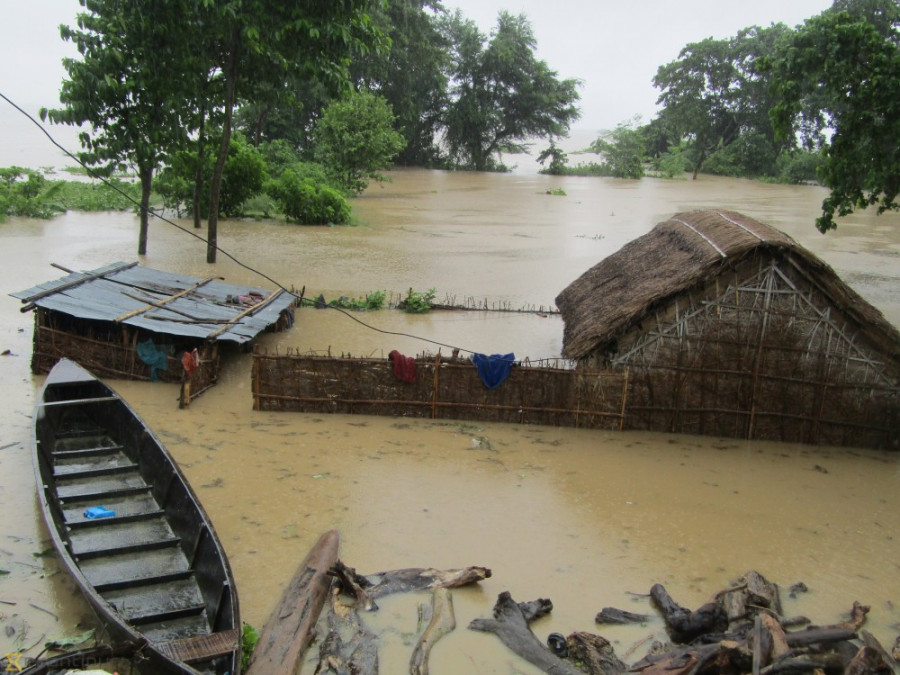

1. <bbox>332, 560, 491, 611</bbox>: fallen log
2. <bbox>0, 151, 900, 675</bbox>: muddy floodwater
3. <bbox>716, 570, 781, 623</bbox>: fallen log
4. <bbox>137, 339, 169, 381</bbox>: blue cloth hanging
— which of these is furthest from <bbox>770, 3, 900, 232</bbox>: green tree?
<bbox>137, 339, 169, 381</bbox>: blue cloth hanging

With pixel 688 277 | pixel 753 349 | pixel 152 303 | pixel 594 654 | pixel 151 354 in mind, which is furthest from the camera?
pixel 152 303

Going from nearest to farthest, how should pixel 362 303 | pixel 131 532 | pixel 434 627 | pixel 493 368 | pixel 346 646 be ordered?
1. pixel 346 646
2. pixel 434 627
3. pixel 131 532
4. pixel 493 368
5. pixel 362 303

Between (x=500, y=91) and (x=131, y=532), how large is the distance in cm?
4107

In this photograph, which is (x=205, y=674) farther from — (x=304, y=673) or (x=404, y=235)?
(x=404, y=235)

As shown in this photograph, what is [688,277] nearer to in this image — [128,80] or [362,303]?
[362,303]

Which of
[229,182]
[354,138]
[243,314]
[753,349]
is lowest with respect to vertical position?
[243,314]

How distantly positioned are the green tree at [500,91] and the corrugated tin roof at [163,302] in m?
33.2

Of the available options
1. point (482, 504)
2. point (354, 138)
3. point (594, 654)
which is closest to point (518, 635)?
point (594, 654)

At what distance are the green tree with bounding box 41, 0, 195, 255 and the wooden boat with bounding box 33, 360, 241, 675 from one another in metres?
8.06

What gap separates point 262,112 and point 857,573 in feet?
96.5

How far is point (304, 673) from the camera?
5.11 m

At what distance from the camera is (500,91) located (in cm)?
4384

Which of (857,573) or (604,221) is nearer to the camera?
(857,573)

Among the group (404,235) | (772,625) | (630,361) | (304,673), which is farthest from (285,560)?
(404,235)
